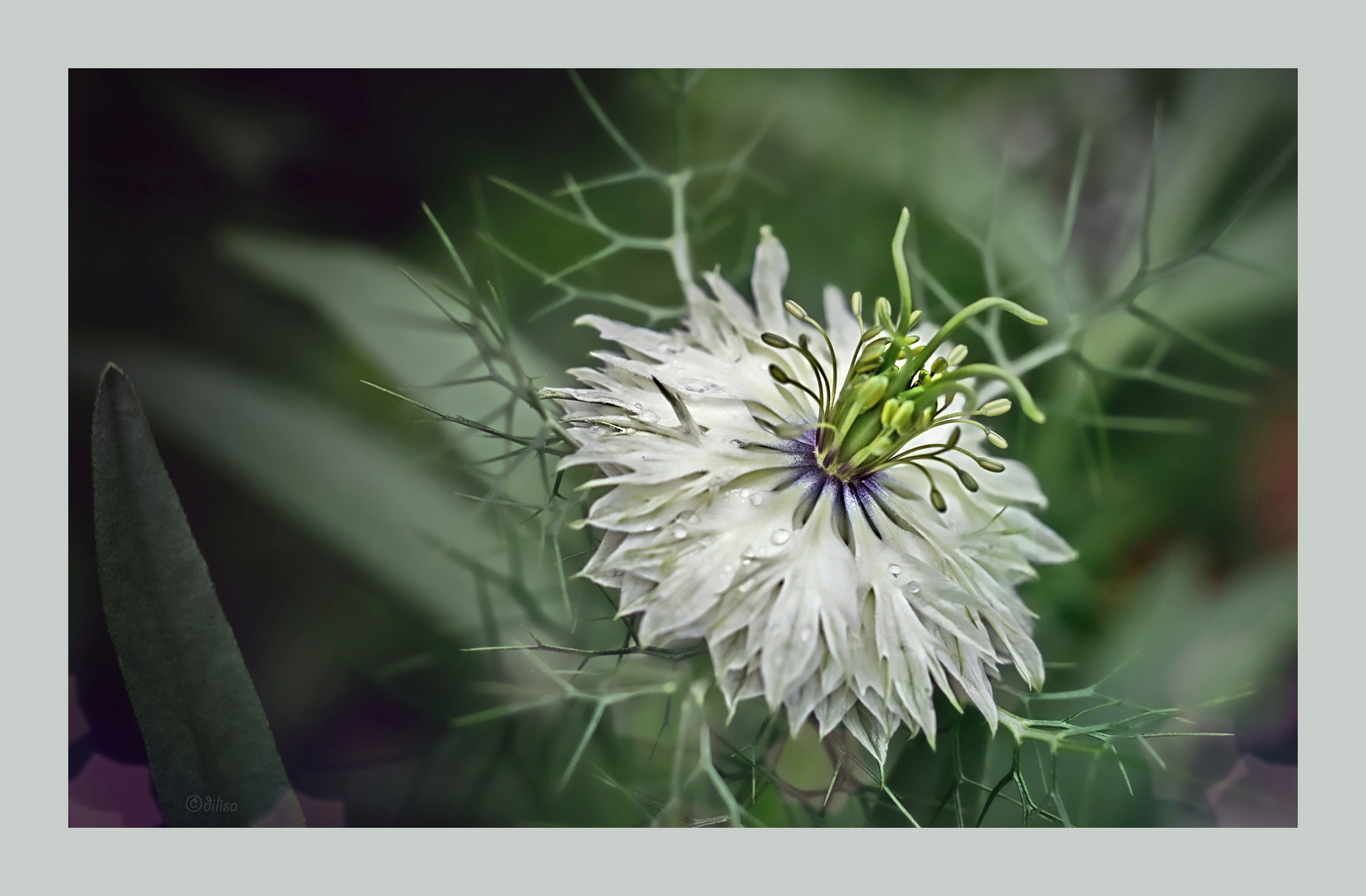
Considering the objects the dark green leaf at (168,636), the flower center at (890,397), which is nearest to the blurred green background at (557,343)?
the dark green leaf at (168,636)

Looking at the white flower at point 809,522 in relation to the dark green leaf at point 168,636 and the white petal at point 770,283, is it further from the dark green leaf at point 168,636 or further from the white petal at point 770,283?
the dark green leaf at point 168,636

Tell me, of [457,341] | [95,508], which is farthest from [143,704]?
[457,341]

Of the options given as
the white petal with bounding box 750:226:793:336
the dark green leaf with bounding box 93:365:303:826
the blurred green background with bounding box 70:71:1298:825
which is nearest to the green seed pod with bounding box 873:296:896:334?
the white petal with bounding box 750:226:793:336

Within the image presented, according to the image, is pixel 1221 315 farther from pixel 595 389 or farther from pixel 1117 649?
pixel 595 389

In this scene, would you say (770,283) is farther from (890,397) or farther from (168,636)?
(168,636)

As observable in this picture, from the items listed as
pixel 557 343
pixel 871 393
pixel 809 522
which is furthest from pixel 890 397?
pixel 557 343
